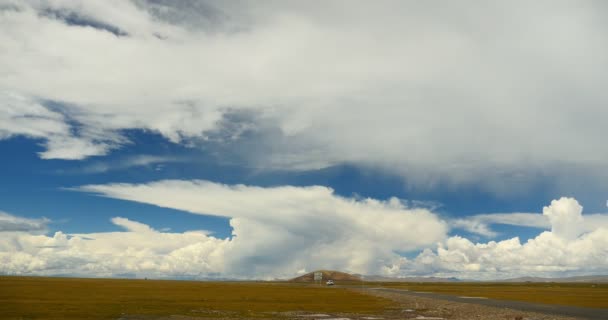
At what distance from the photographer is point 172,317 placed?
51562 millimetres

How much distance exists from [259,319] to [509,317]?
30983 millimetres

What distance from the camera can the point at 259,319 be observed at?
50375mm

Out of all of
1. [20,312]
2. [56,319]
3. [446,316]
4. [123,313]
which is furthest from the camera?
[446,316]

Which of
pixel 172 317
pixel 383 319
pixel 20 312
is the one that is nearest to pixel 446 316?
pixel 383 319

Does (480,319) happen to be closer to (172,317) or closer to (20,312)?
(172,317)

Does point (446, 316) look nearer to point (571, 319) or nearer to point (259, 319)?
point (571, 319)

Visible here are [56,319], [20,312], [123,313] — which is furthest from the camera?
[123,313]

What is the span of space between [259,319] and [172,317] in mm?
10147

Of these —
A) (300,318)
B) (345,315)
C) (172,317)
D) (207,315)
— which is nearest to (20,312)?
(172,317)

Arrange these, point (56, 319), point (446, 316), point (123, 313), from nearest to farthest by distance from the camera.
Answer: point (56, 319), point (123, 313), point (446, 316)

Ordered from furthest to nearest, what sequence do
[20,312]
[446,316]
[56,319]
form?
[446,316]
[20,312]
[56,319]

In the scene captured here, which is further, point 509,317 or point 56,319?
point 509,317

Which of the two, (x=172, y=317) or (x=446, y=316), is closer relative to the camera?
(x=172, y=317)

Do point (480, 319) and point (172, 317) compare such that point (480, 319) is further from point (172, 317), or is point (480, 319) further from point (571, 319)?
point (172, 317)
